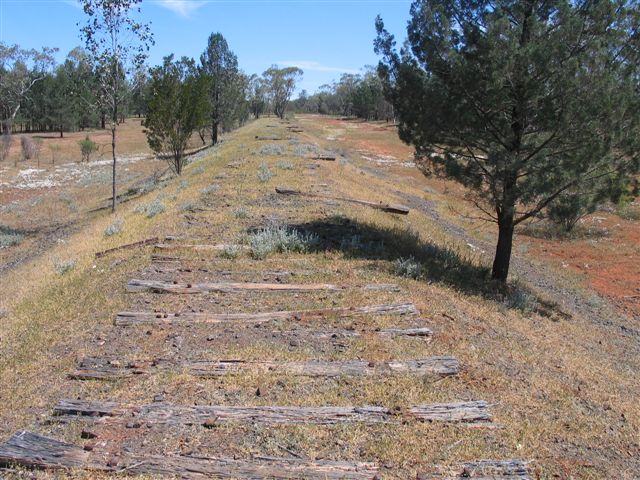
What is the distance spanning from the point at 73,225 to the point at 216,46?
1180 inches

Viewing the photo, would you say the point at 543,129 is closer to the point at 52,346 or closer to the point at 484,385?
the point at 484,385

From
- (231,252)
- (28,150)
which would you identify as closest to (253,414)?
(231,252)

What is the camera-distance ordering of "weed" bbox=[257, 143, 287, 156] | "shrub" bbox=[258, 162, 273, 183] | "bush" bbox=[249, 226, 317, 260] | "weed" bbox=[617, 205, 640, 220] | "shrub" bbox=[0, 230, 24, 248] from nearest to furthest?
"bush" bbox=[249, 226, 317, 260] → "shrub" bbox=[0, 230, 24, 248] → "shrub" bbox=[258, 162, 273, 183] → "weed" bbox=[617, 205, 640, 220] → "weed" bbox=[257, 143, 287, 156]

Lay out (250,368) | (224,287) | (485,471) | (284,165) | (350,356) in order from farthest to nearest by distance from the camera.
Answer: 1. (284,165)
2. (224,287)
3. (350,356)
4. (250,368)
5. (485,471)

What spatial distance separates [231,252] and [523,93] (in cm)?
624

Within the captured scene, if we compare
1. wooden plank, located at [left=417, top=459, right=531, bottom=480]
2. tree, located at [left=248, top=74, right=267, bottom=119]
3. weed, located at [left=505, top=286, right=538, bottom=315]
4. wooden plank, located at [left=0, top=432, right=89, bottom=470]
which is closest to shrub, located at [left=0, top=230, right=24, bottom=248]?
wooden plank, located at [left=0, top=432, right=89, bottom=470]

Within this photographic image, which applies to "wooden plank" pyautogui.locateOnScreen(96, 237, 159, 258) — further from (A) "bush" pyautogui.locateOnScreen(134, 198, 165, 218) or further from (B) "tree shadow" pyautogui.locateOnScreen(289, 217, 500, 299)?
(A) "bush" pyautogui.locateOnScreen(134, 198, 165, 218)

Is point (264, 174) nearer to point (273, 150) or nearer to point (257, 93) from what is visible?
point (273, 150)

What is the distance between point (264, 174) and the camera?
1748cm

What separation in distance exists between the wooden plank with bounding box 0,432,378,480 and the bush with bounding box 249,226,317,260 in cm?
559

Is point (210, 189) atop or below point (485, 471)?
atop

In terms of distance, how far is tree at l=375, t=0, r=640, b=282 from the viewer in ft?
29.4

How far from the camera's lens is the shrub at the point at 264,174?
1694 centimetres

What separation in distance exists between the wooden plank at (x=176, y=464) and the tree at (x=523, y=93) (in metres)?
7.24
